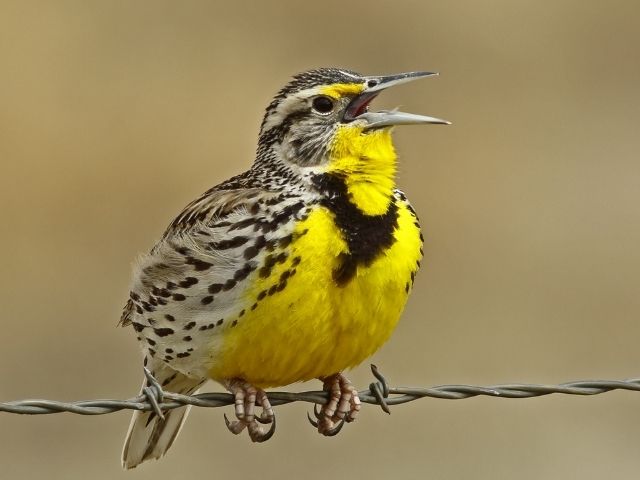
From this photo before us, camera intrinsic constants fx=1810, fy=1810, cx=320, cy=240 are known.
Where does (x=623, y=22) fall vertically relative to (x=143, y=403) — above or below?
above

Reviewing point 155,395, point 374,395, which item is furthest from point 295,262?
point 155,395

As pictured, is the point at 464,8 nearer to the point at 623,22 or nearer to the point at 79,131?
the point at 623,22

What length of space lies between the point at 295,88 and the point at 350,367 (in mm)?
823

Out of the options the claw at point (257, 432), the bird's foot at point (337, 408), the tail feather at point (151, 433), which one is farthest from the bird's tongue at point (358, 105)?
the tail feather at point (151, 433)

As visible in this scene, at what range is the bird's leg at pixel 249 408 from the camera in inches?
196

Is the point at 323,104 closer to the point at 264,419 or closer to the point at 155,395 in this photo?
the point at 264,419

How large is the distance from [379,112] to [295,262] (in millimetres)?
538

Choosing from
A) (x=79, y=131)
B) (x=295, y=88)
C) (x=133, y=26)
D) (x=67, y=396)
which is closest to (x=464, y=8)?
(x=133, y=26)

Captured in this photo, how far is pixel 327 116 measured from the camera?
200 inches

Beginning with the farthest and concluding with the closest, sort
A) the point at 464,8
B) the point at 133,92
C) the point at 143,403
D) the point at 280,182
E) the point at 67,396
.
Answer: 1. the point at 464,8
2. the point at 133,92
3. the point at 67,396
4. the point at 280,182
5. the point at 143,403

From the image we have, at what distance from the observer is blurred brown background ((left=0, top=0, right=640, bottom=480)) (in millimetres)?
8617

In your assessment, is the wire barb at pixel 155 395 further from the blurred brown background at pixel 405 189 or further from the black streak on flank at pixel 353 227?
the blurred brown background at pixel 405 189

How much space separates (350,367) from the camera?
4.99m

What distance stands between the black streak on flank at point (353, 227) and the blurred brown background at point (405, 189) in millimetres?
2956
